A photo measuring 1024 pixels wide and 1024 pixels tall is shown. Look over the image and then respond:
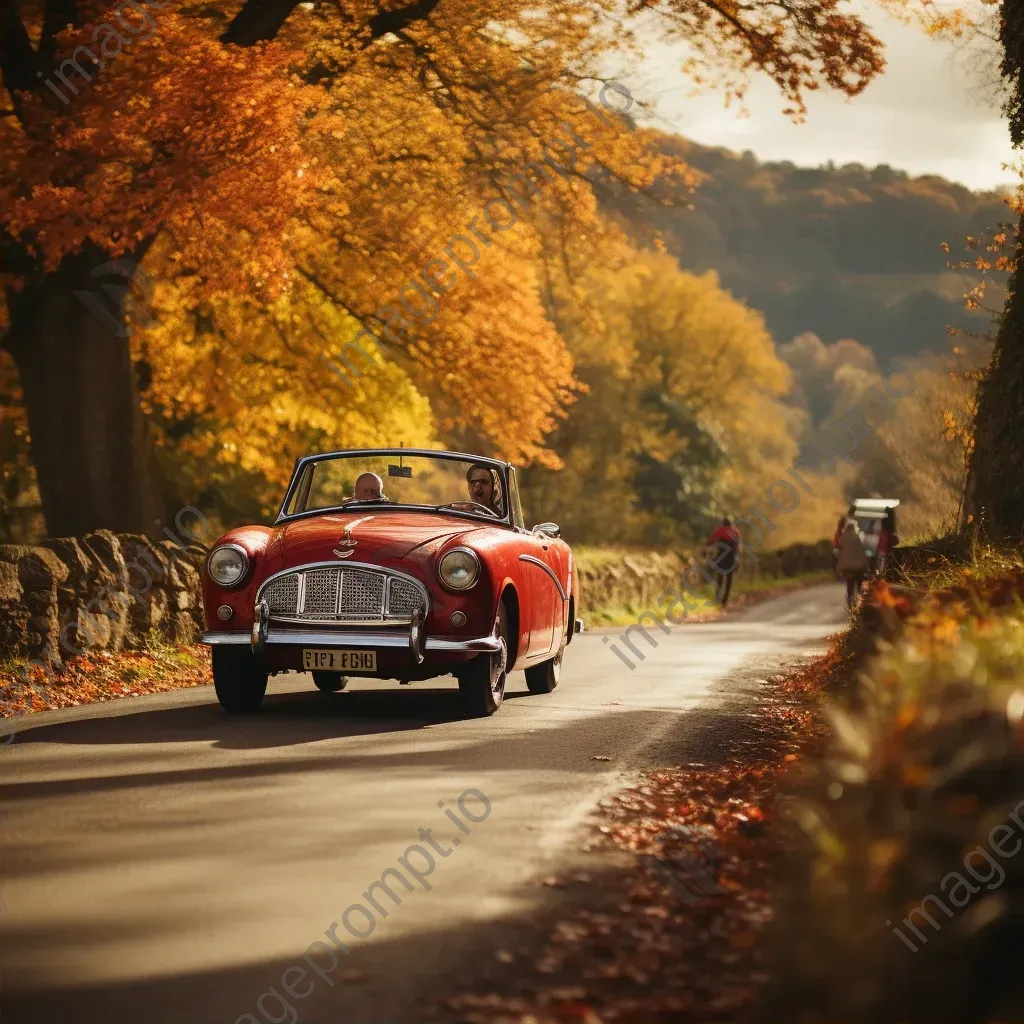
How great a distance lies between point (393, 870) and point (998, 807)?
8.13ft

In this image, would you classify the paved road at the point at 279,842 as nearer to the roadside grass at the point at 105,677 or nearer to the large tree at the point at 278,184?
the roadside grass at the point at 105,677

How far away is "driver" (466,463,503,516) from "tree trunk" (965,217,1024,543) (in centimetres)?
435

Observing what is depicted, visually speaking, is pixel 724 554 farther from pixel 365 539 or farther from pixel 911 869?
pixel 911 869

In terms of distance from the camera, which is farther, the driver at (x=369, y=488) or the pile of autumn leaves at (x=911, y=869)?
the driver at (x=369, y=488)

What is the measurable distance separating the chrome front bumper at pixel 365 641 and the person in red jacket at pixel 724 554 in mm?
25618

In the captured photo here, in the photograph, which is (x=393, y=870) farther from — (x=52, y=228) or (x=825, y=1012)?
(x=52, y=228)

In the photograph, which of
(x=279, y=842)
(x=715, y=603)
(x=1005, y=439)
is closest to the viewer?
(x=279, y=842)

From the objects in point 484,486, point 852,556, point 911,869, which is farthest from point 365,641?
point 852,556

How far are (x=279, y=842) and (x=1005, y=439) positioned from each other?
31.5ft

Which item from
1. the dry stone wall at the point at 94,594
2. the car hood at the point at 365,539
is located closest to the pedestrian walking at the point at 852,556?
the dry stone wall at the point at 94,594

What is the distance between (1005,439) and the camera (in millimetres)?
14172

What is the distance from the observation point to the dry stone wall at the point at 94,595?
1289cm

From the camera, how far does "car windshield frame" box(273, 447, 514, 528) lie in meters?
12.1

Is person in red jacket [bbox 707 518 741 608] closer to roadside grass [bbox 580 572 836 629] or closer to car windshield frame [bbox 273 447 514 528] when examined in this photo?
roadside grass [bbox 580 572 836 629]
